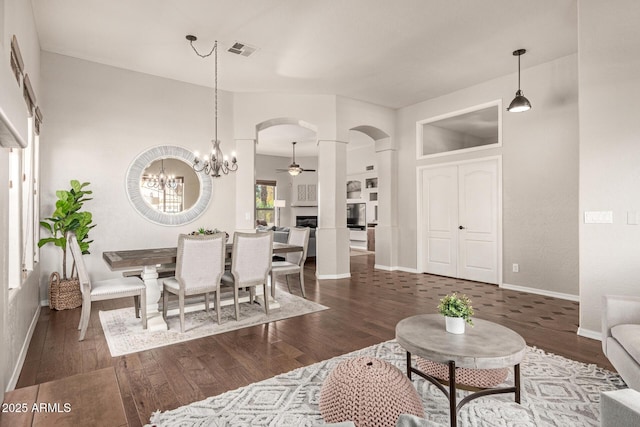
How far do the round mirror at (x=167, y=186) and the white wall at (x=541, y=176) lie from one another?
461 cm

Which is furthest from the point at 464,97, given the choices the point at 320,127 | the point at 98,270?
the point at 98,270

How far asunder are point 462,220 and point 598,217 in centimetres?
290

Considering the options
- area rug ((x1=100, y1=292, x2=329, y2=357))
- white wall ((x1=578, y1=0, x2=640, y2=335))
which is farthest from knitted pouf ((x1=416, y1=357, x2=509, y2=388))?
area rug ((x1=100, y1=292, x2=329, y2=357))

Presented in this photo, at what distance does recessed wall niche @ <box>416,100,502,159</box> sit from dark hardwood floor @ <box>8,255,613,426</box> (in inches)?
121

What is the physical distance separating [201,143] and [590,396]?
545 cm

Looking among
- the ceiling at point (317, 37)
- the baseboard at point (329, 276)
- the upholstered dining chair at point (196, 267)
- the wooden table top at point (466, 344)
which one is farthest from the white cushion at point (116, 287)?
the baseboard at point (329, 276)

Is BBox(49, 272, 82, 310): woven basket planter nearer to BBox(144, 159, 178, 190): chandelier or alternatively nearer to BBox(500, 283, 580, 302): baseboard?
BBox(144, 159, 178, 190): chandelier

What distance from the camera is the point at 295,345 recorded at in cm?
305

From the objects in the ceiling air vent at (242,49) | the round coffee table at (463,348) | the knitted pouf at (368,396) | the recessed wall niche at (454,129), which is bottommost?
the knitted pouf at (368,396)

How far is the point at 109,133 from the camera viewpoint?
4.87 meters

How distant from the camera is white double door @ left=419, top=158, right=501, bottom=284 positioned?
5660mm

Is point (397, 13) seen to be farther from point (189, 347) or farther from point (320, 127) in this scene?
point (189, 347)

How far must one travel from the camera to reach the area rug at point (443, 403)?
1926mm

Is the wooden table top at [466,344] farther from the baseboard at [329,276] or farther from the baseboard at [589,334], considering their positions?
the baseboard at [329,276]
